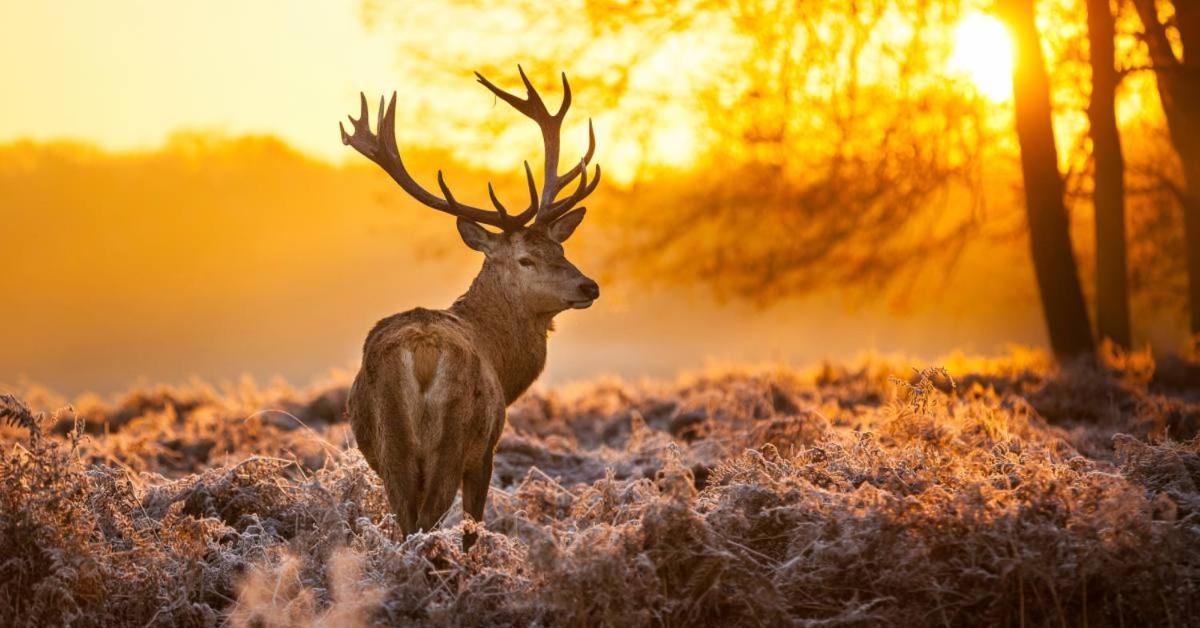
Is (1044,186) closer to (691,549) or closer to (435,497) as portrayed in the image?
(435,497)

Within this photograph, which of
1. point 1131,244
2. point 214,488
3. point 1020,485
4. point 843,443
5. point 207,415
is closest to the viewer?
point 1020,485

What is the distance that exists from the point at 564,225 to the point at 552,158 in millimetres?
595

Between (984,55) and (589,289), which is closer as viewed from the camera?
(589,289)

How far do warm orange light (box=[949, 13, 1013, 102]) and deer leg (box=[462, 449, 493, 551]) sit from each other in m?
11.0

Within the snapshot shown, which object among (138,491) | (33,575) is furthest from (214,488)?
(33,575)

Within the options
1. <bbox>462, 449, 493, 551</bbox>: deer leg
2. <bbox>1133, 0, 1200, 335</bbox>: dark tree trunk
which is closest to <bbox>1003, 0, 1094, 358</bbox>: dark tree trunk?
<bbox>1133, 0, 1200, 335</bbox>: dark tree trunk

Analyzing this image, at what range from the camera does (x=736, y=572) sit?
5.46 metres

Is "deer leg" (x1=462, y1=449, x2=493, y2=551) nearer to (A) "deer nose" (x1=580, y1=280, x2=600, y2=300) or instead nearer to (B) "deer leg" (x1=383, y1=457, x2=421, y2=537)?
→ (B) "deer leg" (x1=383, y1=457, x2=421, y2=537)

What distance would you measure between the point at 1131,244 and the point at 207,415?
48.2ft

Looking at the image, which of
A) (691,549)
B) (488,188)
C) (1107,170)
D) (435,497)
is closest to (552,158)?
(488,188)

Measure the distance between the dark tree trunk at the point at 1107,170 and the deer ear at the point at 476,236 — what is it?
9.71 m

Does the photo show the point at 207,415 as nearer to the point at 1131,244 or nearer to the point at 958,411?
the point at 958,411

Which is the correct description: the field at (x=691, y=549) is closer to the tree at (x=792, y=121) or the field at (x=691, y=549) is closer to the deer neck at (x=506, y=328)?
the deer neck at (x=506, y=328)

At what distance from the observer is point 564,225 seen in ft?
28.6
